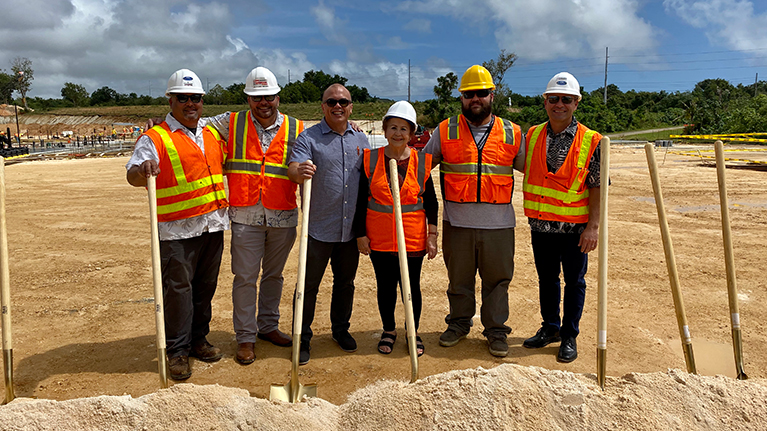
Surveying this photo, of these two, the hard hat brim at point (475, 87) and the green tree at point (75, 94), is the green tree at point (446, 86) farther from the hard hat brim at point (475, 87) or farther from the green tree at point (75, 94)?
the green tree at point (75, 94)

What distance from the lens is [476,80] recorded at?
402 cm

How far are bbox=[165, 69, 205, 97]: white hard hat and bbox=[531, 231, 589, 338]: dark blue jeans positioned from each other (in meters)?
3.00

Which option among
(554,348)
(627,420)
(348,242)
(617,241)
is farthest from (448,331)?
(617,241)

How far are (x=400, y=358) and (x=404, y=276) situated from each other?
1035 mm

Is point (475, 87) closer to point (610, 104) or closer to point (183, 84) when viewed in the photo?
point (183, 84)

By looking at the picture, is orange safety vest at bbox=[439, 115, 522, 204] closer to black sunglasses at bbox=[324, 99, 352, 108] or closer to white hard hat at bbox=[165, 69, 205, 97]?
black sunglasses at bbox=[324, 99, 352, 108]

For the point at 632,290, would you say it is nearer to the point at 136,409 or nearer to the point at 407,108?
the point at 407,108

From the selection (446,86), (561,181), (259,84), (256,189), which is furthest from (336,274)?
(446,86)

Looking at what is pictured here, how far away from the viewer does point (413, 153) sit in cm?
395

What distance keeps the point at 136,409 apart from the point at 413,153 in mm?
2541

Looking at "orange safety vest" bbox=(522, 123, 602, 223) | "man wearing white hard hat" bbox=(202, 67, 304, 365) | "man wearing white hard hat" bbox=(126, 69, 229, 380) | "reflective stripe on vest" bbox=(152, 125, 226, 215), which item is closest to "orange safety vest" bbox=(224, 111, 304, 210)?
"man wearing white hard hat" bbox=(202, 67, 304, 365)

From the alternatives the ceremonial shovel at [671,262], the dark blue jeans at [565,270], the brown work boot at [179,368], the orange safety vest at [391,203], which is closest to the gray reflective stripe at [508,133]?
the orange safety vest at [391,203]

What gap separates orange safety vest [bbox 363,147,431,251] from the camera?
154 inches

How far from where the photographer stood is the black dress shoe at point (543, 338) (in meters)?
4.46
